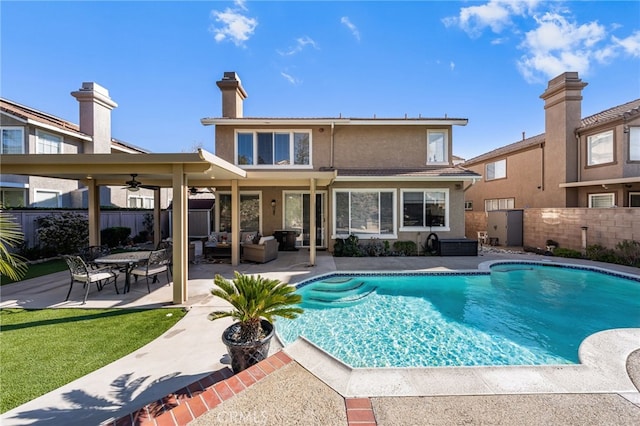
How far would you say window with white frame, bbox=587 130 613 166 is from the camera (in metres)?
14.7

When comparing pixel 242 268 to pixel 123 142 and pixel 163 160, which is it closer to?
pixel 163 160

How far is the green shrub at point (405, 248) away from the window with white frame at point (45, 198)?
20.8 metres

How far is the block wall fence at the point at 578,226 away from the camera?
37.4ft

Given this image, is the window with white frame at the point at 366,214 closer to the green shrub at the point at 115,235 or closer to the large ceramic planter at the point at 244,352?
the large ceramic planter at the point at 244,352

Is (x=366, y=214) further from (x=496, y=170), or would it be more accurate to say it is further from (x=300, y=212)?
(x=496, y=170)

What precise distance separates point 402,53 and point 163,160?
13673 mm

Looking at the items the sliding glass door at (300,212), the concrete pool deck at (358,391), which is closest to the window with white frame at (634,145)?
the concrete pool deck at (358,391)

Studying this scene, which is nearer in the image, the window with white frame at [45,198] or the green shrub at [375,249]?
the green shrub at [375,249]

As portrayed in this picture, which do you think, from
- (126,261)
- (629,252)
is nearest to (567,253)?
(629,252)

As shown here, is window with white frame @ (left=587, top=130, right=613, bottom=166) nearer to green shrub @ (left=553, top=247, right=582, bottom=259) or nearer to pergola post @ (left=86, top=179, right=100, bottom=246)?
green shrub @ (left=553, top=247, right=582, bottom=259)

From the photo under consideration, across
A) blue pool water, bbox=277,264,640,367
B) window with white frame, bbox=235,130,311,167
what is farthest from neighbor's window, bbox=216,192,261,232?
blue pool water, bbox=277,264,640,367

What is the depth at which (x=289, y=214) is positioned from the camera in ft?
49.1

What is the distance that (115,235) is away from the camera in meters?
15.5

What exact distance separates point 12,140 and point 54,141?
1.81 metres
